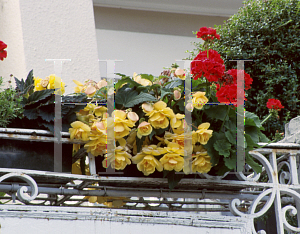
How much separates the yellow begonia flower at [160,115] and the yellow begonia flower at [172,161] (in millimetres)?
99

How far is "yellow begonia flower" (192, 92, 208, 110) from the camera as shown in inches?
42.7

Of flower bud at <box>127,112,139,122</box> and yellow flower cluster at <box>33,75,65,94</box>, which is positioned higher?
yellow flower cluster at <box>33,75,65,94</box>

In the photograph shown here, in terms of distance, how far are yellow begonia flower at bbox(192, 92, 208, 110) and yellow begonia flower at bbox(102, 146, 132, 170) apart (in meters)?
0.28

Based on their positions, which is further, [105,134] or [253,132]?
[253,132]

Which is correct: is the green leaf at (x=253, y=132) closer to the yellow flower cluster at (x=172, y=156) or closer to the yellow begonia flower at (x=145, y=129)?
the yellow flower cluster at (x=172, y=156)

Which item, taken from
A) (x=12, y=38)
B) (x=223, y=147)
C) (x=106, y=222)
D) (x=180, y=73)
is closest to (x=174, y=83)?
(x=180, y=73)

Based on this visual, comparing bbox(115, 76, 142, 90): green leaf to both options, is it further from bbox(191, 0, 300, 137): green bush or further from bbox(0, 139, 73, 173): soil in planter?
bbox(191, 0, 300, 137): green bush

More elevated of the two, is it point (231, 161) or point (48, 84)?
point (48, 84)

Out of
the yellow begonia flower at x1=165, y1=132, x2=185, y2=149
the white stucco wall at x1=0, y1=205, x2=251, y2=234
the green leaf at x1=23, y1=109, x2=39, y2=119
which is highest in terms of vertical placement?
the green leaf at x1=23, y1=109, x2=39, y2=119

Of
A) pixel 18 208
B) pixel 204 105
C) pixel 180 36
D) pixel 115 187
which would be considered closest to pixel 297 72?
pixel 180 36

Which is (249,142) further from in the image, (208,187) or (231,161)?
(208,187)

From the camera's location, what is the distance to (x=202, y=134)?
1071 millimetres

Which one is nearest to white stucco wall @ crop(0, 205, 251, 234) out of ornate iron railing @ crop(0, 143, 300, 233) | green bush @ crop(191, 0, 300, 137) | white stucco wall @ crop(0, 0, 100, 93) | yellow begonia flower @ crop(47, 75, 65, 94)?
ornate iron railing @ crop(0, 143, 300, 233)

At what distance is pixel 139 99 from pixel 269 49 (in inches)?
81.5
